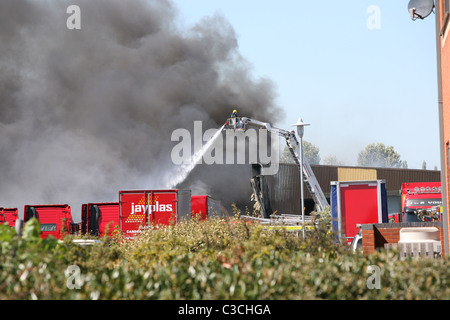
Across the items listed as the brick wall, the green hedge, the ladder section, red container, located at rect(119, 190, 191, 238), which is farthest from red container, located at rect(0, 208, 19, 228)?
the green hedge

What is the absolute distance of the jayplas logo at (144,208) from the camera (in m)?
17.6

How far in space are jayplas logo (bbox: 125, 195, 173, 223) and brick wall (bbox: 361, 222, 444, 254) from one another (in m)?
8.57

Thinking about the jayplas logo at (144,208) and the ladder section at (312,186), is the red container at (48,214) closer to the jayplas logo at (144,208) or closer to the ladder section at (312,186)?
the jayplas logo at (144,208)

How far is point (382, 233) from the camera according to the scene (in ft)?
33.8

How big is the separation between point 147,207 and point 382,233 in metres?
9.15

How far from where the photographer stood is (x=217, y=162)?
95.2 ft

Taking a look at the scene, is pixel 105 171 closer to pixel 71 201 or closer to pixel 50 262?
pixel 71 201

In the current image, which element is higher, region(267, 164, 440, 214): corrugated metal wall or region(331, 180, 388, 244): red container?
region(267, 164, 440, 214): corrugated metal wall

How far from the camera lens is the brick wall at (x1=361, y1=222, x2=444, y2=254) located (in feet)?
32.6

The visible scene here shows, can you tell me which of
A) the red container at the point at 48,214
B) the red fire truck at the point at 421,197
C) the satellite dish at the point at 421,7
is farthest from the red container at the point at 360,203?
the red container at the point at 48,214

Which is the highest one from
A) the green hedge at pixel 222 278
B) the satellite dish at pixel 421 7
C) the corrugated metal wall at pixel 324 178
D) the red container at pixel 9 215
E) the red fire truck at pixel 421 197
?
the satellite dish at pixel 421 7

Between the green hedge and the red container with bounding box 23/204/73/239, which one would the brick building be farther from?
the red container with bounding box 23/204/73/239

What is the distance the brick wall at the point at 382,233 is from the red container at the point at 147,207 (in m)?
8.20

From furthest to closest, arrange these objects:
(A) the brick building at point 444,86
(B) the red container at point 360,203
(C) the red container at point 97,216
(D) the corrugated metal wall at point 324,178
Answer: (D) the corrugated metal wall at point 324,178
(C) the red container at point 97,216
(B) the red container at point 360,203
(A) the brick building at point 444,86
